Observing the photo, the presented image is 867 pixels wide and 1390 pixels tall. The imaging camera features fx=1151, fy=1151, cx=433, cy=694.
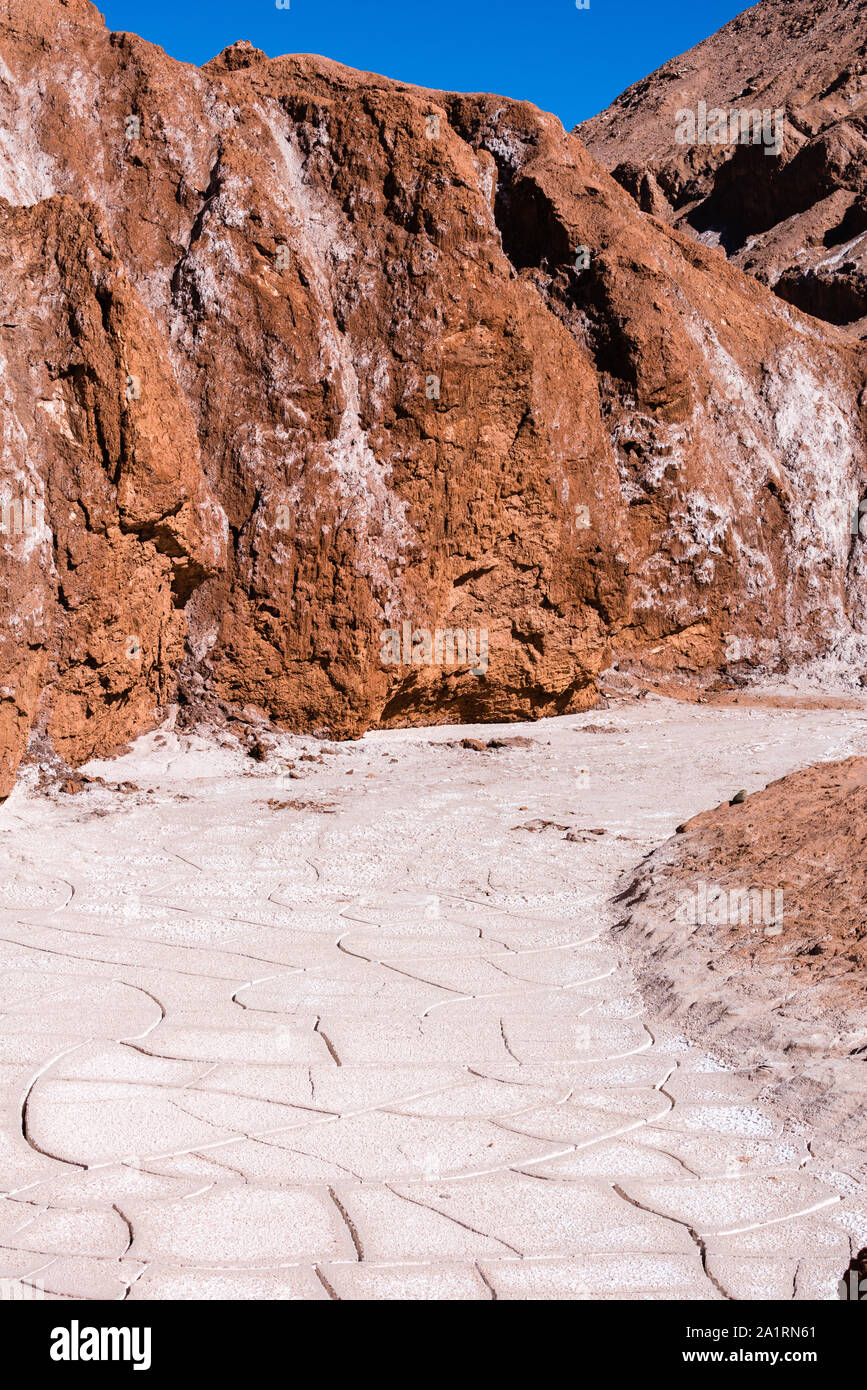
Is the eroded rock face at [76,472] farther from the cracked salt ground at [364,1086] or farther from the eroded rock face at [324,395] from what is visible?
the cracked salt ground at [364,1086]

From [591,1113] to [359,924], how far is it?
2170 millimetres

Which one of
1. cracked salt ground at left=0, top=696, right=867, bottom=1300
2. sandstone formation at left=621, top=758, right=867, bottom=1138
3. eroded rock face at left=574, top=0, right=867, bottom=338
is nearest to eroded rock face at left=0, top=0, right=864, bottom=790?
cracked salt ground at left=0, top=696, right=867, bottom=1300

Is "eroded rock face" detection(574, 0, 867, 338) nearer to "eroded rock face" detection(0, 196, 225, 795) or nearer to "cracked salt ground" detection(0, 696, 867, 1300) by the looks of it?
"eroded rock face" detection(0, 196, 225, 795)

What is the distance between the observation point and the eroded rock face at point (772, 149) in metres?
23.7

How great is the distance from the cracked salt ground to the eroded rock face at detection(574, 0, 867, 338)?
59.9ft

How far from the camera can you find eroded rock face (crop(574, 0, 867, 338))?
77.7 ft

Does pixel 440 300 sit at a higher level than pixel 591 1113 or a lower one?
higher

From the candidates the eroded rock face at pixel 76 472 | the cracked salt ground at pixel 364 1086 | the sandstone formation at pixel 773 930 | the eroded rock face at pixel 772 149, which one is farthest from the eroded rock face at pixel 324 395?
the eroded rock face at pixel 772 149

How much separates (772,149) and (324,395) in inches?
873

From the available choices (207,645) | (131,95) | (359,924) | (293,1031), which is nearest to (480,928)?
(359,924)

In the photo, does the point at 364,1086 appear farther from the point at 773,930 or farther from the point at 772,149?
the point at 772,149

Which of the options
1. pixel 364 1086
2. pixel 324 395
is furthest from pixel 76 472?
pixel 364 1086

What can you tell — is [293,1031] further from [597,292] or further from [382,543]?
[597,292]

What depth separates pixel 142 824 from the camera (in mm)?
7328
